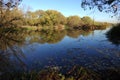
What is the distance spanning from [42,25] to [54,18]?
6081 millimetres

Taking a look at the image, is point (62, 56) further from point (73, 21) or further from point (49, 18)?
point (73, 21)

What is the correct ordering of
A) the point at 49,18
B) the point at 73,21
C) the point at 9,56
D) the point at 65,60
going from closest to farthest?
the point at 65,60
the point at 9,56
the point at 49,18
the point at 73,21

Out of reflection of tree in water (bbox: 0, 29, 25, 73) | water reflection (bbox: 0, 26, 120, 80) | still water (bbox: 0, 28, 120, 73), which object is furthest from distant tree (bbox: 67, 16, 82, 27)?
water reflection (bbox: 0, 26, 120, 80)

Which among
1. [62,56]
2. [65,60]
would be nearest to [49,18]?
[62,56]

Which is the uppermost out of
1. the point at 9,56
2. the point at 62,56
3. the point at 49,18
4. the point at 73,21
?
the point at 49,18

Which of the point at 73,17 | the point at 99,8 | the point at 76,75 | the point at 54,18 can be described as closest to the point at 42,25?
the point at 54,18

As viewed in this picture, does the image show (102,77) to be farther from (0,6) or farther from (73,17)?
(73,17)

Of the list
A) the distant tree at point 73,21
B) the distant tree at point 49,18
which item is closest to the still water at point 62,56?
the distant tree at point 49,18

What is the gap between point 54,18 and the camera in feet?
282

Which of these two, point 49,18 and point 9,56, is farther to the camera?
point 49,18

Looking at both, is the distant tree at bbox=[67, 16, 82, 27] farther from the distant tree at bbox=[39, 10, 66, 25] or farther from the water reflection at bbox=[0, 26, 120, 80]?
the water reflection at bbox=[0, 26, 120, 80]

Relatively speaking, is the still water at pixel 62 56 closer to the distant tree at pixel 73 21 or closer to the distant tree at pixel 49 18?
the distant tree at pixel 49 18

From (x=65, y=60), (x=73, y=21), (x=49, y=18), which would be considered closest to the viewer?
(x=65, y=60)

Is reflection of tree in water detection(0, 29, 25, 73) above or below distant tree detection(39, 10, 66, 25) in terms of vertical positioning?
below
